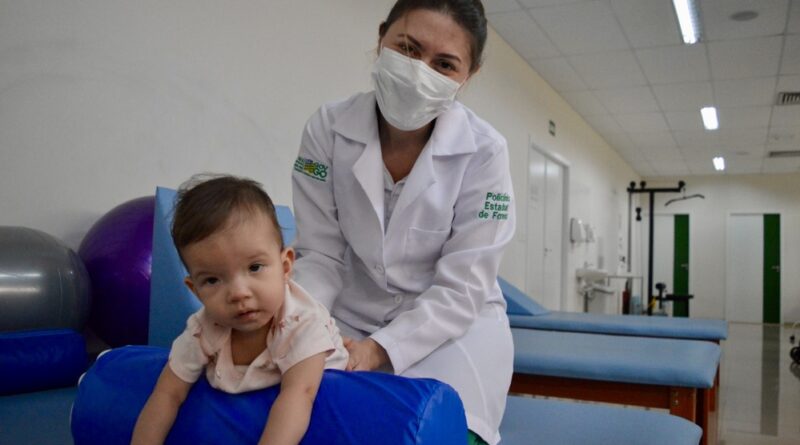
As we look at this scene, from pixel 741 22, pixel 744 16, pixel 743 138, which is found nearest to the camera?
pixel 744 16

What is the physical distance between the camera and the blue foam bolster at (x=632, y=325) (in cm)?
325

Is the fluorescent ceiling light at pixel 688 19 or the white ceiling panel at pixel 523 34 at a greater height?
the white ceiling panel at pixel 523 34

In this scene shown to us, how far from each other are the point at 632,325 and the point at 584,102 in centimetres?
458

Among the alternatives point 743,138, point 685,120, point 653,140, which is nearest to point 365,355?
point 685,120

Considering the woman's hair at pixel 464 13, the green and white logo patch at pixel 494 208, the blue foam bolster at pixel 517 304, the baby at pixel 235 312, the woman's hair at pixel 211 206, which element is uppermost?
the woman's hair at pixel 464 13

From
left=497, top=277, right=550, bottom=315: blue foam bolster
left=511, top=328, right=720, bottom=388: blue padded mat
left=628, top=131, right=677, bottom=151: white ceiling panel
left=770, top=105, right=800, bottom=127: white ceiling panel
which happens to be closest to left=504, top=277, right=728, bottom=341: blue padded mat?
left=497, top=277, right=550, bottom=315: blue foam bolster

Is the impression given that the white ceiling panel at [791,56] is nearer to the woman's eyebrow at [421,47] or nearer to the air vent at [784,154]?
the air vent at [784,154]

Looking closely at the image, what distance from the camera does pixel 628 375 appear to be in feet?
7.55

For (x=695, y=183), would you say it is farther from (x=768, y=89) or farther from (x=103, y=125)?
(x=103, y=125)

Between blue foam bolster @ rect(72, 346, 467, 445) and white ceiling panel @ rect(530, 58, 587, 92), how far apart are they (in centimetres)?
557

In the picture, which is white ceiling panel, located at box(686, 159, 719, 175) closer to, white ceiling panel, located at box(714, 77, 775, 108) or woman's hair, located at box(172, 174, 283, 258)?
white ceiling panel, located at box(714, 77, 775, 108)

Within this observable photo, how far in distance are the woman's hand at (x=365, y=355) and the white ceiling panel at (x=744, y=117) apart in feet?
24.5

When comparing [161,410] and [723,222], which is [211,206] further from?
[723,222]

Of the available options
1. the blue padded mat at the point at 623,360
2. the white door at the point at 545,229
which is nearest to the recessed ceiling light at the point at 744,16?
the white door at the point at 545,229
